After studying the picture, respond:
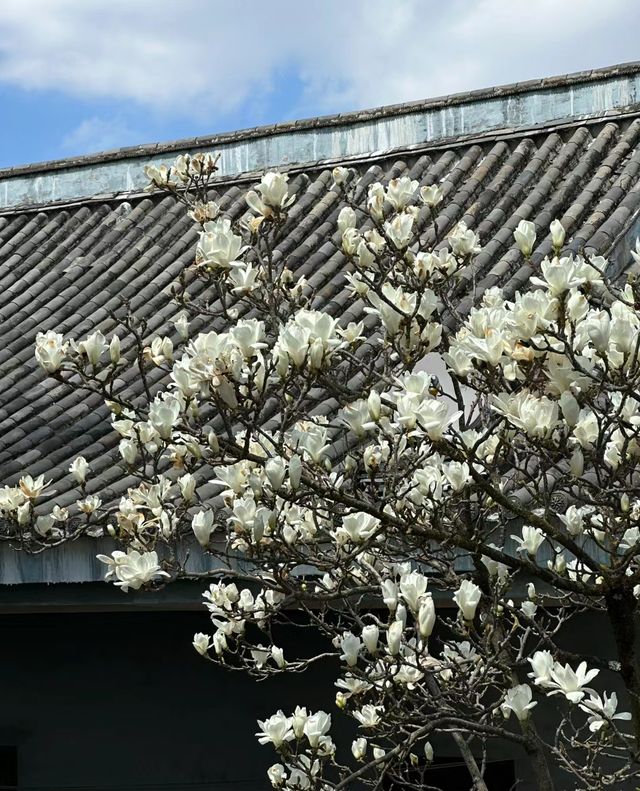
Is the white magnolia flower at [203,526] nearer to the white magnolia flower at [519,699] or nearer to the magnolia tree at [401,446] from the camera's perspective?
the magnolia tree at [401,446]

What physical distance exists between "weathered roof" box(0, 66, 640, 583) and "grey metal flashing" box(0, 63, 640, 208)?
51mm

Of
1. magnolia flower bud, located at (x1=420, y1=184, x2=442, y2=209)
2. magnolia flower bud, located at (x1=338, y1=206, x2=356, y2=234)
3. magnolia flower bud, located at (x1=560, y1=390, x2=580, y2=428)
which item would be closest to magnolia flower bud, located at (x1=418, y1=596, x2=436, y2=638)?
magnolia flower bud, located at (x1=560, y1=390, x2=580, y2=428)

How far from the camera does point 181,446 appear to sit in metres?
2.74

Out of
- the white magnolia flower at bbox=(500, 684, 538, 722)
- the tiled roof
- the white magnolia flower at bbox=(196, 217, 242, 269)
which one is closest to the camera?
the white magnolia flower at bbox=(196, 217, 242, 269)

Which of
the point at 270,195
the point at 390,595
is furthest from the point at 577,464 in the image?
the point at 270,195

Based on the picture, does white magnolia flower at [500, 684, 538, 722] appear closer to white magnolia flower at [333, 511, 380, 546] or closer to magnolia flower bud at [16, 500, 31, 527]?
white magnolia flower at [333, 511, 380, 546]

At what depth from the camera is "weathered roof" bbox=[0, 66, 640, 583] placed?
5.32 m

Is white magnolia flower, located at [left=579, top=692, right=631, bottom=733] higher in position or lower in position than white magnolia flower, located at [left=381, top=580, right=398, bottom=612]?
lower

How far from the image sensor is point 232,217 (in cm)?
696

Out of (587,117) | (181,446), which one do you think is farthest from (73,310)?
(181,446)

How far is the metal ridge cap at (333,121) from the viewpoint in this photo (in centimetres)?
681

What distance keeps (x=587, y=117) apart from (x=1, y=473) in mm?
3700

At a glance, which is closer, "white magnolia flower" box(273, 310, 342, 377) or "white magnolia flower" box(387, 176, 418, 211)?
"white magnolia flower" box(273, 310, 342, 377)

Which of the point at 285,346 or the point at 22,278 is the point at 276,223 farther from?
the point at 22,278
